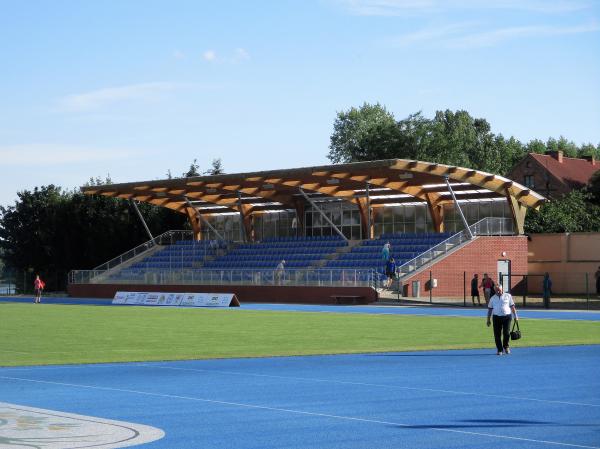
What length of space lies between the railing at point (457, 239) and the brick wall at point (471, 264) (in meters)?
0.51

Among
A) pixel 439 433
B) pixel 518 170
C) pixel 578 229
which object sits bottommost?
pixel 439 433

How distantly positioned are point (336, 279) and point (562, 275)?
1486 cm

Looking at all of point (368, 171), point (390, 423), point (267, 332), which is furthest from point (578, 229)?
point (390, 423)

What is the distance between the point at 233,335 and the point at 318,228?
44.2 m

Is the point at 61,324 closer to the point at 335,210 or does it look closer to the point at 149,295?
the point at 149,295

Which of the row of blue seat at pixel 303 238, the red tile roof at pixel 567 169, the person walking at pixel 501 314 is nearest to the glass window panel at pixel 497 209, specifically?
the row of blue seat at pixel 303 238

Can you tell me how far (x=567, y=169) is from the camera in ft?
343

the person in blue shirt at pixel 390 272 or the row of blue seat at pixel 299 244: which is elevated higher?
the row of blue seat at pixel 299 244

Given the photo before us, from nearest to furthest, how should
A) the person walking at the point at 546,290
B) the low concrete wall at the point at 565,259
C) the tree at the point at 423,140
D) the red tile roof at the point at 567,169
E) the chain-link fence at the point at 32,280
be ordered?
the person walking at the point at 546,290 → the low concrete wall at the point at 565,259 → the chain-link fence at the point at 32,280 → the red tile roof at the point at 567,169 → the tree at the point at 423,140

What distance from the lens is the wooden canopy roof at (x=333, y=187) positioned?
5792 cm

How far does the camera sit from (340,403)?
48.5ft

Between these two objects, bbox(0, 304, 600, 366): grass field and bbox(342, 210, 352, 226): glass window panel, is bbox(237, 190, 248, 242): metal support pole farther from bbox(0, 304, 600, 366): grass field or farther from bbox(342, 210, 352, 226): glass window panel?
bbox(0, 304, 600, 366): grass field

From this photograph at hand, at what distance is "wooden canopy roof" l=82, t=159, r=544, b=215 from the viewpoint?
57922 millimetres

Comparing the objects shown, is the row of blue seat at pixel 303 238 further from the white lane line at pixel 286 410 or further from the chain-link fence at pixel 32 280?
the white lane line at pixel 286 410
